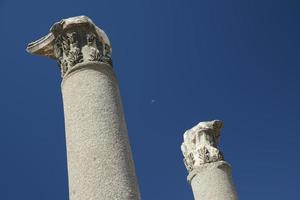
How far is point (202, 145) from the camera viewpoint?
1897cm

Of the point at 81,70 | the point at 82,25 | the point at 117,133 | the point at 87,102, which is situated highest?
the point at 82,25

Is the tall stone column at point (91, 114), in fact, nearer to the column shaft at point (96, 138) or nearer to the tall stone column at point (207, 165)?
the column shaft at point (96, 138)

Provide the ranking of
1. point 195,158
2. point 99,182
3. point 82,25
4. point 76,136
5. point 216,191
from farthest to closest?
point 195,158 → point 216,191 → point 82,25 → point 76,136 → point 99,182

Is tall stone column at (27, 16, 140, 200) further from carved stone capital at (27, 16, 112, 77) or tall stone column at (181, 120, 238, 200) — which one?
tall stone column at (181, 120, 238, 200)

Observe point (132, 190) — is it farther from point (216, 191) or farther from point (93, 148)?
point (216, 191)

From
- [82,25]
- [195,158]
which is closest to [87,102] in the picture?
[82,25]

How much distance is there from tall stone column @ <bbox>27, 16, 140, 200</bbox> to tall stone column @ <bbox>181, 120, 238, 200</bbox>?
8.04 metres

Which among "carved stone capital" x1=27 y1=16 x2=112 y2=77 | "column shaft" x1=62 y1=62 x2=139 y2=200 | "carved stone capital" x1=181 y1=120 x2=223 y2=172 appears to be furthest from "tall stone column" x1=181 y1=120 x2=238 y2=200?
"column shaft" x1=62 y1=62 x2=139 y2=200

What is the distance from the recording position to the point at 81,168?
8.53m

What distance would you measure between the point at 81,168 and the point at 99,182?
20.0 inches

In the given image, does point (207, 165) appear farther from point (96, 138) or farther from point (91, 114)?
point (96, 138)

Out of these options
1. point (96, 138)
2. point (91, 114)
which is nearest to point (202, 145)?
point (91, 114)

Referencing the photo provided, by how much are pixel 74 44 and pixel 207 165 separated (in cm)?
910

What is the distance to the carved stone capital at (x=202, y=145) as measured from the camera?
60.4 ft
